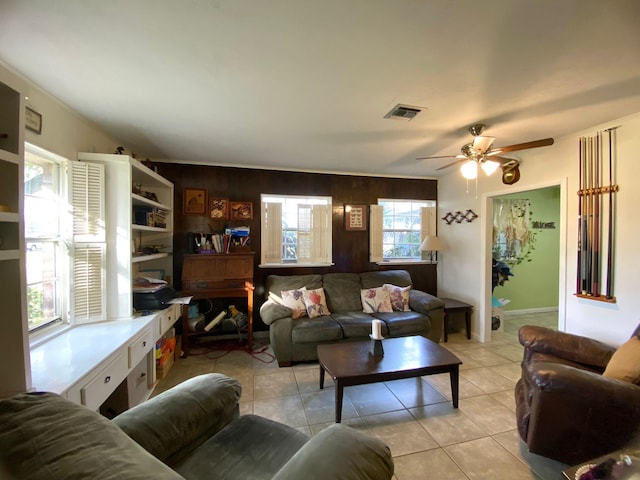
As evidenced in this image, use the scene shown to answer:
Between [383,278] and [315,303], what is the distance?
116 cm

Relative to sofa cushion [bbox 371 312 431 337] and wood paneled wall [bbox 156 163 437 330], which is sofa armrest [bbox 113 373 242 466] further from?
wood paneled wall [bbox 156 163 437 330]

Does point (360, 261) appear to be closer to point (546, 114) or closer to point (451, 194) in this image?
point (451, 194)

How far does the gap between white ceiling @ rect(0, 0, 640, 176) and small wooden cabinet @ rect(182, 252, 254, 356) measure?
1472mm

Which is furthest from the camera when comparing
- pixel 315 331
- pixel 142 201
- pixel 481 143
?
pixel 315 331

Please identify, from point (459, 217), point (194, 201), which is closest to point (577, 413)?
point (459, 217)

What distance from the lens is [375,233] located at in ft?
13.9

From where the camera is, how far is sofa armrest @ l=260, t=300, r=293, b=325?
3.06m

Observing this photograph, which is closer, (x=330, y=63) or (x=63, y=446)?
(x=63, y=446)

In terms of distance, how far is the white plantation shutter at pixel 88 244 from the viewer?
2.14m

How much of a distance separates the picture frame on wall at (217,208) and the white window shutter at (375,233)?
214cm

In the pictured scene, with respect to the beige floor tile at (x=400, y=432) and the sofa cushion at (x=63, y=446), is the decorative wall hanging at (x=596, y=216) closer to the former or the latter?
the beige floor tile at (x=400, y=432)

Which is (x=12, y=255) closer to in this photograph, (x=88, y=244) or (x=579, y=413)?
(x=88, y=244)

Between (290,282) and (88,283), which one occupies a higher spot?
(88,283)

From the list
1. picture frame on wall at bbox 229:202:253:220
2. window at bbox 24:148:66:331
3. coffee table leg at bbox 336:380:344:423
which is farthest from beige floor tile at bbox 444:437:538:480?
picture frame on wall at bbox 229:202:253:220
